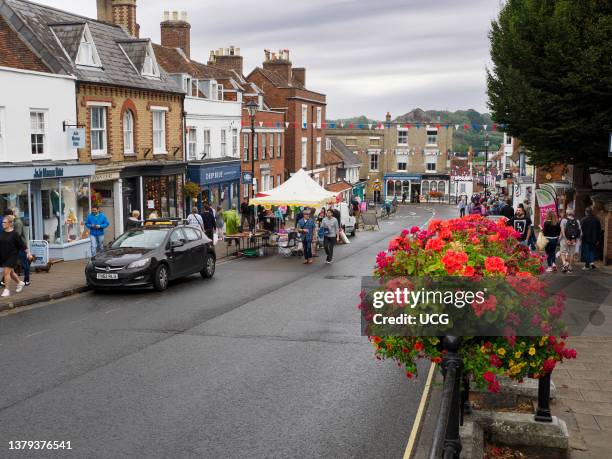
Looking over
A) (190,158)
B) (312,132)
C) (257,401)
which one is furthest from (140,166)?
(312,132)

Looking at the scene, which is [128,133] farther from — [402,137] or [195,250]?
[402,137]

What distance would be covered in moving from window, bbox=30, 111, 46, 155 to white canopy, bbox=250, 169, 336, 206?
7.46 meters

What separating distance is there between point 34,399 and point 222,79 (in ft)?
118

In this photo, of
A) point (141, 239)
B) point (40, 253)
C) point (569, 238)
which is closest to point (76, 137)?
point (40, 253)

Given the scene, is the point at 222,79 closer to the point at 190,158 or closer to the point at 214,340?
the point at 190,158

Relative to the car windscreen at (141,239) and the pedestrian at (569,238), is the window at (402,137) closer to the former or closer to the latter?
the pedestrian at (569,238)

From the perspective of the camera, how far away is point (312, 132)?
5881 centimetres

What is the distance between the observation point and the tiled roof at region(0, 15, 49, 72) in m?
22.8

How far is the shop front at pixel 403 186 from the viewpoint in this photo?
3462 inches

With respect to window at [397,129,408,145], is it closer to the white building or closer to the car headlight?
the white building

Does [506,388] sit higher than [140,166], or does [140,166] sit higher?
[140,166]

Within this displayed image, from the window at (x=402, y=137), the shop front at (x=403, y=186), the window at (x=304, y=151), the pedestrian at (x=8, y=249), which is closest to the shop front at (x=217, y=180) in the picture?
the window at (x=304, y=151)

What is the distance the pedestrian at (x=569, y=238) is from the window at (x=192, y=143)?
20.3 m

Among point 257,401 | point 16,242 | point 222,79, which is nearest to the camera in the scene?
point 257,401
